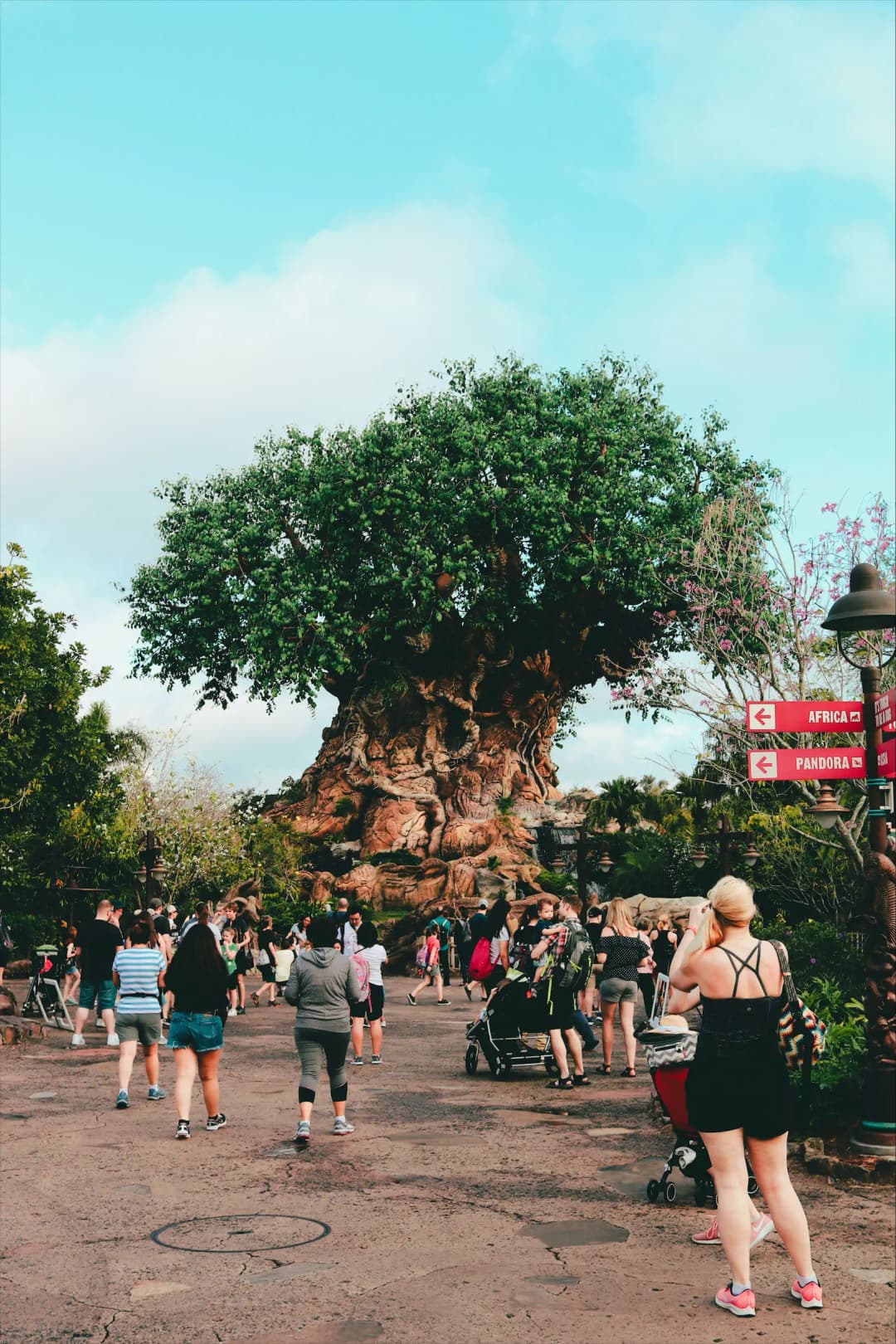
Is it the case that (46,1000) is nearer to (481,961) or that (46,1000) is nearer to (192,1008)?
(481,961)

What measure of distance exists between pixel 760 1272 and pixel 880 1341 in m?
1.01

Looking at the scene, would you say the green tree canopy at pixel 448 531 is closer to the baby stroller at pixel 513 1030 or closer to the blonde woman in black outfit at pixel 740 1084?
the baby stroller at pixel 513 1030

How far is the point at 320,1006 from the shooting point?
33.4 feet

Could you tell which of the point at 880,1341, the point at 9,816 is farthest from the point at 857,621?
the point at 9,816

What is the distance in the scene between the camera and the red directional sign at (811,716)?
32.2ft

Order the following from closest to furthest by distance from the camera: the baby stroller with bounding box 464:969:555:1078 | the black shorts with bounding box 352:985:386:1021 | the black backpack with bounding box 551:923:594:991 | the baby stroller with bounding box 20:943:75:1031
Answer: the black backpack with bounding box 551:923:594:991 < the baby stroller with bounding box 464:969:555:1078 < the black shorts with bounding box 352:985:386:1021 < the baby stroller with bounding box 20:943:75:1031

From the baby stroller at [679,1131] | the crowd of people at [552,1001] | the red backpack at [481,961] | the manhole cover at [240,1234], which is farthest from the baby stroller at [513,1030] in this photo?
the manhole cover at [240,1234]

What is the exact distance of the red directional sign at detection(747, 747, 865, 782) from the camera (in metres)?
9.88

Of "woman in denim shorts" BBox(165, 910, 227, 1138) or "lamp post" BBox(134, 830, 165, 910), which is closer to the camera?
"woman in denim shorts" BBox(165, 910, 227, 1138)

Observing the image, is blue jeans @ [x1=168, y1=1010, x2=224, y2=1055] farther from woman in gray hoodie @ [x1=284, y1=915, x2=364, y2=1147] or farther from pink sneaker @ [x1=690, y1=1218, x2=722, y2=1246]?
pink sneaker @ [x1=690, y1=1218, x2=722, y2=1246]

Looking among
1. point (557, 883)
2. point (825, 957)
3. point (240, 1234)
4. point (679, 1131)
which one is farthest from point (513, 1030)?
point (557, 883)

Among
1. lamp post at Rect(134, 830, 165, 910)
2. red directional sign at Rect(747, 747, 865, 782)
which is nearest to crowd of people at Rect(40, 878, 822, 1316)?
lamp post at Rect(134, 830, 165, 910)

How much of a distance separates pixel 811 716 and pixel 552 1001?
178 inches

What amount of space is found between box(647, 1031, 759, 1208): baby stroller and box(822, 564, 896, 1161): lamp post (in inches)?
54.5
